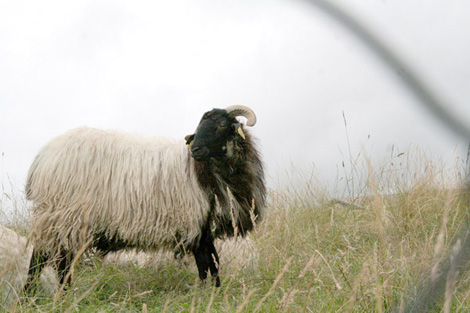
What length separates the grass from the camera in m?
3.30

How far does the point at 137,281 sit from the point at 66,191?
1.24 metres

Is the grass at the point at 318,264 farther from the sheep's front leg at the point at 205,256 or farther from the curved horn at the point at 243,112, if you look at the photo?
the curved horn at the point at 243,112

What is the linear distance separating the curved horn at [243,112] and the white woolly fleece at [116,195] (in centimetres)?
70

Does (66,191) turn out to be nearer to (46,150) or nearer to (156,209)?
(46,150)

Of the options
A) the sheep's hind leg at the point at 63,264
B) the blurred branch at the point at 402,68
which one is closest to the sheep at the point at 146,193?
the sheep's hind leg at the point at 63,264

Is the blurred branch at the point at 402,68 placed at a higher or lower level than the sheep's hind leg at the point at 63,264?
higher

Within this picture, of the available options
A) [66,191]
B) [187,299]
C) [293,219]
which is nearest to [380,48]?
Result: [187,299]

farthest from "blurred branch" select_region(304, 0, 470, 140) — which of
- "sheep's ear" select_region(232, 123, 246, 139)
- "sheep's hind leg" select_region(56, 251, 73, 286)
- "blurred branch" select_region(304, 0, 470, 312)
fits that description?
"sheep's hind leg" select_region(56, 251, 73, 286)

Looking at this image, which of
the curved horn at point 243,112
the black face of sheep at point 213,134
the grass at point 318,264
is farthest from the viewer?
the curved horn at point 243,112

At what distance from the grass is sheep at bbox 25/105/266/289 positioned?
1.30ft

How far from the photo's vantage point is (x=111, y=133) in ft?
17.6

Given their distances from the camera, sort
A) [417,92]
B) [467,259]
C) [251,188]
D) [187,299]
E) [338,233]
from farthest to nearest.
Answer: [338,233], [251,188], [187,299], [467,259], [417,92]

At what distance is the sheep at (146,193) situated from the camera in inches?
A: 189

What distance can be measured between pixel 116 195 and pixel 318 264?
2.38 metres
